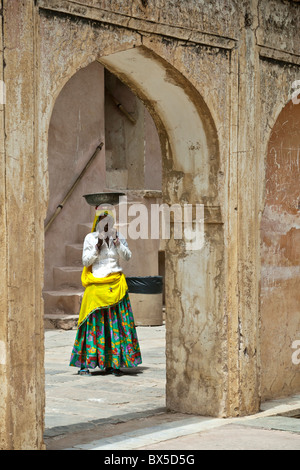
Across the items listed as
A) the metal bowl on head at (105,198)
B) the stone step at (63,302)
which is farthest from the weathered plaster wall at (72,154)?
the metal bowl on head at (105,198)

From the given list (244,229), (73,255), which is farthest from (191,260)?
(73,255)

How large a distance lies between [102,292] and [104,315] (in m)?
0.23

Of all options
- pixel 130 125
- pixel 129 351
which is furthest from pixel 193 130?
pixel 130 125

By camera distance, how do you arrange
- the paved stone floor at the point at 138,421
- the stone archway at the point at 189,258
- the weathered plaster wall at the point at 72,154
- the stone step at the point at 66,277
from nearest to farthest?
1. the paved stone floor at the point at 138,421
2. the stone archway at the point at 189,258
3. the stone step at the point at 66,277
4. the weathered plaster wall at the point at 72,154

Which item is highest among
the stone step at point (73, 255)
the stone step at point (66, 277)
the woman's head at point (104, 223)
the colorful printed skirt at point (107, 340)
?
the woman's head at point (104, 223)

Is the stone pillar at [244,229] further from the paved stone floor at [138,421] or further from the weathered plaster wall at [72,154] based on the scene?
the weathered plaster wall at [72,154]

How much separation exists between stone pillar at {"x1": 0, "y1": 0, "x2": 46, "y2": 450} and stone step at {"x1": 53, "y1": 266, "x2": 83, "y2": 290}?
7.84 metres

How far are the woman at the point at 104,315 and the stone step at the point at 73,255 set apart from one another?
4567 millimetres

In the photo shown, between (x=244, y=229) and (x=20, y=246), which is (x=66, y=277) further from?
(x=20, y=246)

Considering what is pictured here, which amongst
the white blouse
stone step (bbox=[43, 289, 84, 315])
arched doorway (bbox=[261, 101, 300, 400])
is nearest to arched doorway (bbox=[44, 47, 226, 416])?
arched doorway (bbox=[261, 101, 300, 400])

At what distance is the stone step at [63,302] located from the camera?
12.9 m

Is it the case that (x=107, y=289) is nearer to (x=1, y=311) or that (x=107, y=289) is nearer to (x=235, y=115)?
(x=235, y=115)

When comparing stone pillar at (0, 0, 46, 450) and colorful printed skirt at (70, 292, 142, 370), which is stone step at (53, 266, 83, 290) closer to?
colorful printed skirt at (70, 292, 142, 370)
